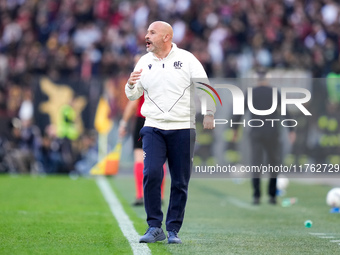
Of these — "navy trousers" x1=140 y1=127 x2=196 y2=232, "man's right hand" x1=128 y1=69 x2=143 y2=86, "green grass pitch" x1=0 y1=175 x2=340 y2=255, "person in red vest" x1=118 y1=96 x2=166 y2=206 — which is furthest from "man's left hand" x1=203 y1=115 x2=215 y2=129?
"person in red vest" x1=118 y1=96 x2=166 y2=206

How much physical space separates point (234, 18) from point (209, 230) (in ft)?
56.3

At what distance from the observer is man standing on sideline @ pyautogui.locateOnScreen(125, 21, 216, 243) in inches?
288

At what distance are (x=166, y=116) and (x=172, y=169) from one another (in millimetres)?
519

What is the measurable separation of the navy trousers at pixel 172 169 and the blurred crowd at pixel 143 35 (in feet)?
50.2

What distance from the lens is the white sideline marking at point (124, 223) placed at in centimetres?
675

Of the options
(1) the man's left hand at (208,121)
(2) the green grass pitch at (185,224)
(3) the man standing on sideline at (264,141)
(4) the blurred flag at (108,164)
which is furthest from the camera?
(4) the blurred flag at (108,164)

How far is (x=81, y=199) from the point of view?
1315 cm

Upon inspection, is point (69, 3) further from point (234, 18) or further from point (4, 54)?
point (234, 18)

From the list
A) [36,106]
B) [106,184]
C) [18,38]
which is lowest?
[106,184]

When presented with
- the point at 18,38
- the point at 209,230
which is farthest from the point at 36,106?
the point at 209,230

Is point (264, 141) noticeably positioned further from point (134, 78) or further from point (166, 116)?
point (134, 78)

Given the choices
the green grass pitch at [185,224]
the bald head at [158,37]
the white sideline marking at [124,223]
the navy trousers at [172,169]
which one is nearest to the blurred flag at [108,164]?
the white sideline marking at [124,223]

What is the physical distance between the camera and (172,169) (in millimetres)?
7449

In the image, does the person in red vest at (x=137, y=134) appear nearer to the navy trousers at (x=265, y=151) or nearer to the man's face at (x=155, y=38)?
the navy trousers at (x=265, y=151)
